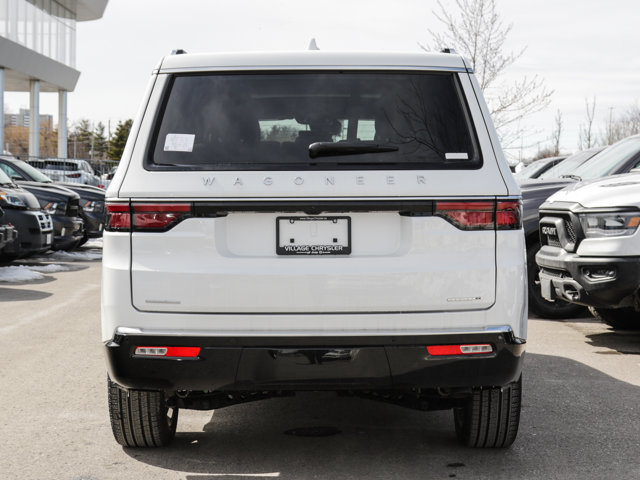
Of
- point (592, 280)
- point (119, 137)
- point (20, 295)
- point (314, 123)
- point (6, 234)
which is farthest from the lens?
Answer: point (119, 137)

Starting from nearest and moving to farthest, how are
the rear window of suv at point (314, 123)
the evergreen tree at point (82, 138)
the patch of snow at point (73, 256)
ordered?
the rear window of suv at point (314, 123), the patch of snow at point (73, 256), the evergreen tree at point (82, 138)

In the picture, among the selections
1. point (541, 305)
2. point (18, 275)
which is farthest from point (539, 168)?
point (18, 275)

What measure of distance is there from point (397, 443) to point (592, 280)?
10.1ft

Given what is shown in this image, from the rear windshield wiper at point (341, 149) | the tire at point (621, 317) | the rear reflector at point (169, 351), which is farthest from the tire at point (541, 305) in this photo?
the rear reflector at point (169, 351)

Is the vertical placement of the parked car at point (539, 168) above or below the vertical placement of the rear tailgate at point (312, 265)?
above

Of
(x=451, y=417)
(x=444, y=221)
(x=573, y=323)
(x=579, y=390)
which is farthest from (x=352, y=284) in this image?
(x=573, y=323)

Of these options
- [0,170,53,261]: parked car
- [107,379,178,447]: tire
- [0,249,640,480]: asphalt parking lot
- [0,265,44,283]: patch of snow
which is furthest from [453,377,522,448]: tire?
[0,170,53,261]: parked car

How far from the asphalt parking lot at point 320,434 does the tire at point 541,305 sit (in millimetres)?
1938

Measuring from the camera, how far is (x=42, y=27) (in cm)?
4381

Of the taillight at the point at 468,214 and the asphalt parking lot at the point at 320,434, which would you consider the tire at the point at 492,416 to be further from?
the taillight at the point at 468,214

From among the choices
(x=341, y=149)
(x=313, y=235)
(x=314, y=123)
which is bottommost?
(x=313, y=235)

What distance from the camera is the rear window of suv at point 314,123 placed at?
12.5 feet

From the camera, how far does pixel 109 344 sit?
3.85 meters

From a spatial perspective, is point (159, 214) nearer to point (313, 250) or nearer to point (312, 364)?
point (313, 250)
